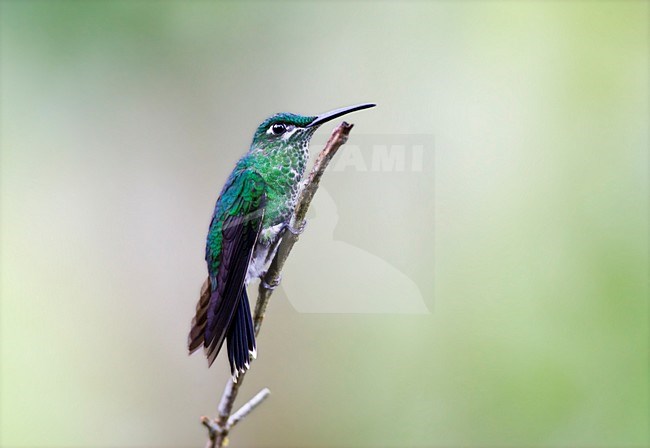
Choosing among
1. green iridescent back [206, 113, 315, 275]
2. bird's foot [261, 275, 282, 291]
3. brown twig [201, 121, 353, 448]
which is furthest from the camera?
green iridescent back [206, 113, 315, 275]

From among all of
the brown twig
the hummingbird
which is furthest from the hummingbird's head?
the brown twig

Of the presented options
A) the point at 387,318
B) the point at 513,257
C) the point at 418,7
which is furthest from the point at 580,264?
the point at 418,7

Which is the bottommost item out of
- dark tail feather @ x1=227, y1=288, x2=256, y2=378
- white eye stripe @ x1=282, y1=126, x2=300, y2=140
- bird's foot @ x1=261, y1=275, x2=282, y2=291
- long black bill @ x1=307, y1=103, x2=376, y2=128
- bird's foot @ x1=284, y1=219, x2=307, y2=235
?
dark tail feather @ x1=227, y1=288, x2=256, y2=378

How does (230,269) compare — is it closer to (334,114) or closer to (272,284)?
(272,284)

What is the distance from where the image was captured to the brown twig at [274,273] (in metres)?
0.72

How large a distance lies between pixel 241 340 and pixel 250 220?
0.79 feet

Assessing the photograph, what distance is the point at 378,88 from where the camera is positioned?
9.37 feet

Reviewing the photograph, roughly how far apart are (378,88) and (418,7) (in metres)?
0.60

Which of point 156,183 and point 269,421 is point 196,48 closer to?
point 156,183

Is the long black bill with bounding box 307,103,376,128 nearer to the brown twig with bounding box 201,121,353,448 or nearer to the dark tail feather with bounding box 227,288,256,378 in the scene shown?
the brown twig with bounding box 201,121,353,448

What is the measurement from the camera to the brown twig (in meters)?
0.72

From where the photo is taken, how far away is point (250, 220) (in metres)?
0.97

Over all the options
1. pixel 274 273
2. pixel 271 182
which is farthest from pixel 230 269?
pixel 271 182

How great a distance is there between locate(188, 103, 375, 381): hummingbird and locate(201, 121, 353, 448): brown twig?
2 cm
